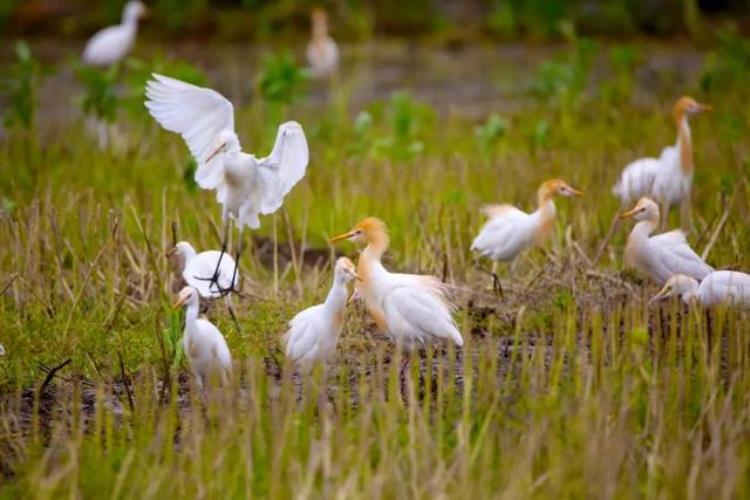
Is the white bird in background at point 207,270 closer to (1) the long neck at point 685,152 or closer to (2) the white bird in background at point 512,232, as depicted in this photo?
(2) the white bird in background at point 512,232

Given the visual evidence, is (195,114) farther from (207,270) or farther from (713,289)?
(713,289)

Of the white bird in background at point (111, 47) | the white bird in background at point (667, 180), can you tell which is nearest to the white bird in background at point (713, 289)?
the white bird in background at point (667, 180)

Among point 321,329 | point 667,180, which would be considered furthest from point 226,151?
point 667,180

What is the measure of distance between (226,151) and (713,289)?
217 cm

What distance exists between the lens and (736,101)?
11.8m

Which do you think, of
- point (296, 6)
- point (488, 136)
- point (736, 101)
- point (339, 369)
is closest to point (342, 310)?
point (339, 369)

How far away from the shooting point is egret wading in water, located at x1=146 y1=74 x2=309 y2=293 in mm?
6375

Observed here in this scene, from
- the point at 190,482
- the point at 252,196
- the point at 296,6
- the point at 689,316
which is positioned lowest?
the point at 190,482

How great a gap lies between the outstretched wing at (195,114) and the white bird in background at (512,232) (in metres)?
1.36

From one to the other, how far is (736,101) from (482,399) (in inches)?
289

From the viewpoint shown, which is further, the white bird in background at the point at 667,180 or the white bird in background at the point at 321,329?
the white bird in background at the point at 667,180

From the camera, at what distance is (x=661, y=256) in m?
6.76

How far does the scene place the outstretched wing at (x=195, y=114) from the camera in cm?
637

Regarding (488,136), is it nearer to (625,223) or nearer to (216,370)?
(625,223)
